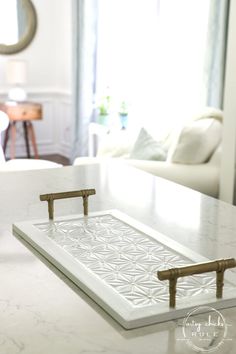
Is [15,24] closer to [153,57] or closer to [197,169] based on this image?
[153,57]

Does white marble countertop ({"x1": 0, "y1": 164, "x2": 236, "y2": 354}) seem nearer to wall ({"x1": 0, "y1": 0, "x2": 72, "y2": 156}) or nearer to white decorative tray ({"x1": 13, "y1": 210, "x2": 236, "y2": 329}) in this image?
white decorative tray ({"x1": 13, "y1": 210, "x2": 236, "y2": 329})

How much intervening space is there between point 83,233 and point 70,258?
0.20m

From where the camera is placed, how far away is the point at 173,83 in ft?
17.4

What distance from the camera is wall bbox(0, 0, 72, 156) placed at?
6824 millimetres

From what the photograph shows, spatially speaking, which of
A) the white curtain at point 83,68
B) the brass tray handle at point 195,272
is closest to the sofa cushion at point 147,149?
the white curtain at point 83,68

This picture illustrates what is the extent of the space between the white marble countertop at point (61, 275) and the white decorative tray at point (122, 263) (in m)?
0.02

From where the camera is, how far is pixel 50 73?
705cm

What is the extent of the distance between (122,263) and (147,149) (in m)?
2.85

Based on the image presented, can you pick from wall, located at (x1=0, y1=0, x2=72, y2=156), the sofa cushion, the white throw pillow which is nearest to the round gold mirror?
wall, located at (x1=0, y1=0, x2=72, y2=156)

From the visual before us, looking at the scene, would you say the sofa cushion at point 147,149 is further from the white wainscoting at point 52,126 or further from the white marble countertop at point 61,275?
the white wainscoting at point 52,126

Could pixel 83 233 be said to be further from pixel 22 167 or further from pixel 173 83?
pixel 173 83

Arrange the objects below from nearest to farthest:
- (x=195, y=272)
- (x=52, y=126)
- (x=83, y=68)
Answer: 1. (x=195, y=272)
2. (x=83, y=68)
3. (x=52, y=126)

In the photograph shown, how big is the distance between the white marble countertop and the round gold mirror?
4637mm

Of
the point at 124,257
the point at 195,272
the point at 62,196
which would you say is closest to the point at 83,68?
the point at 62,196
